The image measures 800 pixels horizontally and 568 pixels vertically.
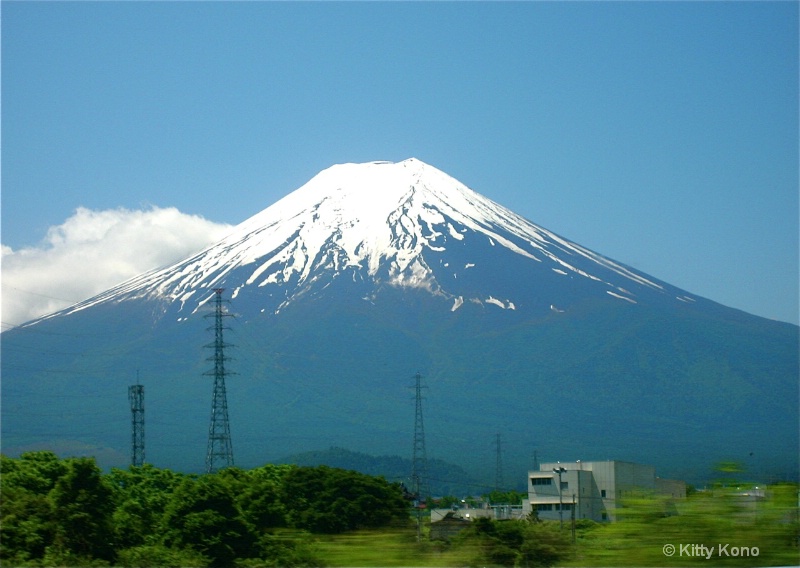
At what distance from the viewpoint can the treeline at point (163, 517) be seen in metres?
12.8

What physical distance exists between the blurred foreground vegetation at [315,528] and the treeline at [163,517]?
29mm

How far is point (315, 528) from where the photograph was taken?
39.9 feet

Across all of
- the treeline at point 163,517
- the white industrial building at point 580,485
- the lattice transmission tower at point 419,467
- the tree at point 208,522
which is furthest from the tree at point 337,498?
the white industrial building at point 580,485

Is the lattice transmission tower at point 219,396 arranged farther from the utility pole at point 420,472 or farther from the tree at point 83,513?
the tree at point 83,513

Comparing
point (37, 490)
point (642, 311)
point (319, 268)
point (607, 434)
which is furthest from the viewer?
point (319, 268)

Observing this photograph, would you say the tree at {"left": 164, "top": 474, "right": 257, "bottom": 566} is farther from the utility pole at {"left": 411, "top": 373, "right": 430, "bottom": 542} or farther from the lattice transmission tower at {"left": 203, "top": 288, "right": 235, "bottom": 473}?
the lattice transmission tower at {"left": 203, "top": 288, "right": 235, "bottom": 473}

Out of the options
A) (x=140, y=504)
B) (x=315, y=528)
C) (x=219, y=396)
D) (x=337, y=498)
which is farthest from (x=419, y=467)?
(x=315, y=528)

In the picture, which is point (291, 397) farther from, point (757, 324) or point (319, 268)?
point (757, 324)

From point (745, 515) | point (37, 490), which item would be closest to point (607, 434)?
point (37, 490)

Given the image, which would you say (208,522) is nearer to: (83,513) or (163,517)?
(83,513)

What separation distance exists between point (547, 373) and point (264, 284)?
6007 cm

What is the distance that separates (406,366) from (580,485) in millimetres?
117043

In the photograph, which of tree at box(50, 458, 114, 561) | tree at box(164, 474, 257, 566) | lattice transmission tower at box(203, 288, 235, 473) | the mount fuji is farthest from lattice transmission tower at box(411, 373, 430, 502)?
the mount fuji

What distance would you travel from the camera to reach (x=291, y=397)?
146 meters
